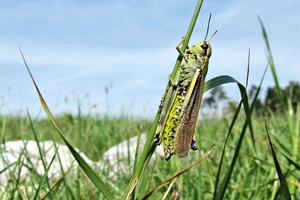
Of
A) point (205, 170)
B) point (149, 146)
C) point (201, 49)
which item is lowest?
point (205, 170)

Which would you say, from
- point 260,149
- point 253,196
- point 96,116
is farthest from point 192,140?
point 96,116

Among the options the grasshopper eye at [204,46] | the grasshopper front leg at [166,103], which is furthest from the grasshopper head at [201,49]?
the grasshopper front leg at [166,103]

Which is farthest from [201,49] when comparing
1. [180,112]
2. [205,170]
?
[205,170]

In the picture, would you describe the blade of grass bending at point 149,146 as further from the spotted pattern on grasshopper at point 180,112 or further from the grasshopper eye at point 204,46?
the grasshopper eye at point 204,46

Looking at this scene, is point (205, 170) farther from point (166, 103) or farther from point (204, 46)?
point (166, 103)

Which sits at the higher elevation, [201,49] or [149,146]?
[201,49]

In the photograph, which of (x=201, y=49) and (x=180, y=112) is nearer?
(x=180, y=112)

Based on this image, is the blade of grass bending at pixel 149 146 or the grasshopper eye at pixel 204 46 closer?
the blade of grass bending at pixel 149 146

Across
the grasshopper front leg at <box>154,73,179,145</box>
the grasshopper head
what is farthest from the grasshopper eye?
the grasshopper front leg at <box>154,73,179,145</box>

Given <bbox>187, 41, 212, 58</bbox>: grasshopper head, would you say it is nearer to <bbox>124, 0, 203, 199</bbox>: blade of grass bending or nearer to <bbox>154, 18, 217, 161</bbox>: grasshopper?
<bbox>154, 18, 217, 161</bbox>: grasshopper

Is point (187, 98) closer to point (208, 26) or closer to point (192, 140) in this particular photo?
point (192, 140)
